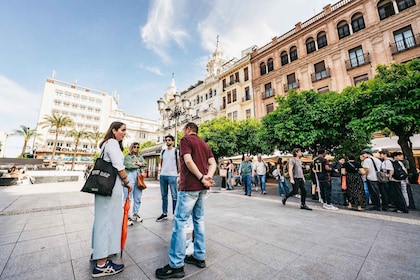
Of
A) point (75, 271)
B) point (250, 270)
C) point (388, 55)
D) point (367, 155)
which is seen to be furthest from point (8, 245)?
point (388, 55)

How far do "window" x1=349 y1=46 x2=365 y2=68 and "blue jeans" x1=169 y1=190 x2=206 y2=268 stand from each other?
787 inches

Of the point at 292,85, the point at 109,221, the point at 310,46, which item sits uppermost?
the point at 310,46

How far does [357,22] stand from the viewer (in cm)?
1638

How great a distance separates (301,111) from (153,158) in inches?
570

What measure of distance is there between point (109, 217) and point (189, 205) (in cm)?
98

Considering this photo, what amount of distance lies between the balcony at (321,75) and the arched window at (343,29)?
130 inches

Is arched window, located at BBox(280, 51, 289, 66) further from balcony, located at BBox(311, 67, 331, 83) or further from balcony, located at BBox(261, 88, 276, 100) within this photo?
balcony, located at BBox(311, 67, 331, 83)

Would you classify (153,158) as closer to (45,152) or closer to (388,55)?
(388,55)

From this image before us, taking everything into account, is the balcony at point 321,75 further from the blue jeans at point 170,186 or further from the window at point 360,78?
the blue jeans at point 170,186

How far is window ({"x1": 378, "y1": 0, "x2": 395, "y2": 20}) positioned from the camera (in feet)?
48.4

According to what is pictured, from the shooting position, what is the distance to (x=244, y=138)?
1577cm

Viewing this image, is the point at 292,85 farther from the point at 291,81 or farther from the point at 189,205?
the point at 189,205

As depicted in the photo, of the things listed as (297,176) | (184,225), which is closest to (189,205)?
(184,225)

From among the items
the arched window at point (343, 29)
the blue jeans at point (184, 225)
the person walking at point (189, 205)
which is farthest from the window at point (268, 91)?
the blue jeans at point (184, 225)
